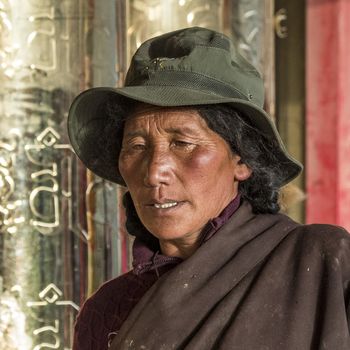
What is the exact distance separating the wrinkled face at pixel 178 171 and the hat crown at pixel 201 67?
0.07m

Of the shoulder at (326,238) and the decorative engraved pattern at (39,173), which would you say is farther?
the decorative engraved pattern at (39,173)

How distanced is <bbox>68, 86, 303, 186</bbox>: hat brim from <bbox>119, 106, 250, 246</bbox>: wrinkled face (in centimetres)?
6

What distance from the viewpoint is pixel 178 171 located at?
150 cm

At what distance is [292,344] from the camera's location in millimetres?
1318

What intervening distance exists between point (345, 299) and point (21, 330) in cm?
114

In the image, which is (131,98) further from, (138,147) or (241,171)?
(241,171)

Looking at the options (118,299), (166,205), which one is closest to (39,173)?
(118,299)

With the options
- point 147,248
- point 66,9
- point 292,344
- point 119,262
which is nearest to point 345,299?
point 292,344

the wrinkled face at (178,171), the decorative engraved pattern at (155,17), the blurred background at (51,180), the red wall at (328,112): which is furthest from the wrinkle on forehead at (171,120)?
the red wall at (328,112)

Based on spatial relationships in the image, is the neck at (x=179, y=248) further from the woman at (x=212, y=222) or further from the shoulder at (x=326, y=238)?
the shoulder at (x=326, y=238)

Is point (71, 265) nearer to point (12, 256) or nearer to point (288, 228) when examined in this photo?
point (12, 256)

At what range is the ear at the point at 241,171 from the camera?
1582mm

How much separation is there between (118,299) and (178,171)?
14.9 inches

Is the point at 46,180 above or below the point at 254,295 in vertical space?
above
